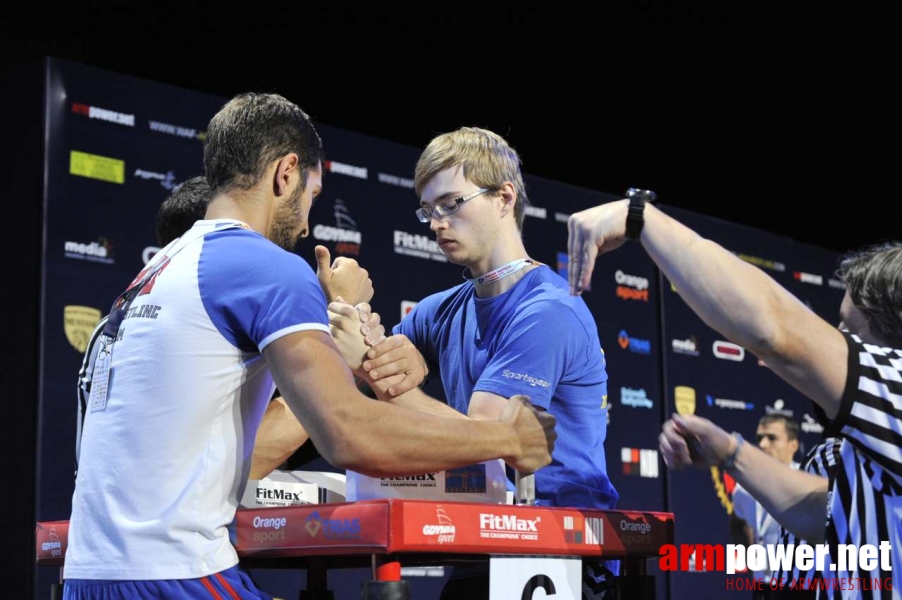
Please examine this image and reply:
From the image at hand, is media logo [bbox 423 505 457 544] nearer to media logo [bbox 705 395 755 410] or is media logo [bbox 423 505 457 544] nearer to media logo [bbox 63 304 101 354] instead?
media logo [bbox 63 304 101 354]

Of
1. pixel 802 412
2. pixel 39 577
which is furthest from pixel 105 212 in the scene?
pixel 802 412

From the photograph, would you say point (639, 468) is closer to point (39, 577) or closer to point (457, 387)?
point (39, 577)

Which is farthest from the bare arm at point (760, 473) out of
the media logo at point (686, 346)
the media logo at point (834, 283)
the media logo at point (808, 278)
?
the media logo at point (834, 283)

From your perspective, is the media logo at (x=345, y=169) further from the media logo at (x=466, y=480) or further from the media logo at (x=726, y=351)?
the media logo at (x=466, y=480)

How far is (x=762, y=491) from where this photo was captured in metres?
1.73

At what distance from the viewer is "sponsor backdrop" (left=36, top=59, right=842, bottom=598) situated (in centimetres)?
416

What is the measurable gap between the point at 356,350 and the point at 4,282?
112 inches

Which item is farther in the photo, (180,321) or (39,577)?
(39,577)

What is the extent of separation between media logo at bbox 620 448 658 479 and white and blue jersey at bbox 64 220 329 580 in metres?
4.77

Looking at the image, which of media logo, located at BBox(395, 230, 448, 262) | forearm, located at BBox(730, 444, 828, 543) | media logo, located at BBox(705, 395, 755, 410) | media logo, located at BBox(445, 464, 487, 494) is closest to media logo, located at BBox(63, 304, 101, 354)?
media logo, located at BBox(395, 230, 448, 262)

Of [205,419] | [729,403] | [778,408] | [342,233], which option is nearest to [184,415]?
[205,419]

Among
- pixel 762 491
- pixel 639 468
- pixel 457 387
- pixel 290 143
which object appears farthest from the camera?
pixel 639 468

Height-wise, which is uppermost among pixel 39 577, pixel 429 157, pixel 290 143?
pixel 429 157

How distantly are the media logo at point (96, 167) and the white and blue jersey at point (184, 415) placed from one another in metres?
2.93
